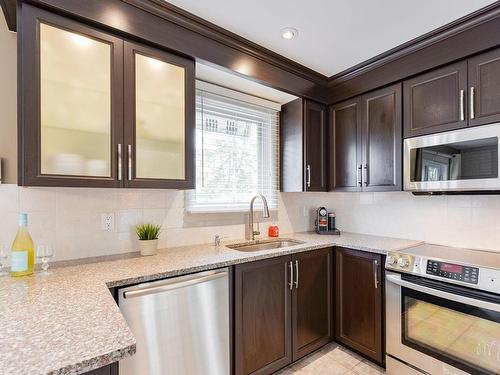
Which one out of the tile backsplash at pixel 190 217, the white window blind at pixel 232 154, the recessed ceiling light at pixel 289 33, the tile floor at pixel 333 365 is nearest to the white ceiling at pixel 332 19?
the recessed ceiling light at pixel 289 33

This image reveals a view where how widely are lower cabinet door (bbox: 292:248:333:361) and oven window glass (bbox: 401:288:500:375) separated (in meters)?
0.60

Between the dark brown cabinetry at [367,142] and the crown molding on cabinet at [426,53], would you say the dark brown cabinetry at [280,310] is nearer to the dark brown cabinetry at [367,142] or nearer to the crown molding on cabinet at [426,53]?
the dark brown cabinetry at [367,142]

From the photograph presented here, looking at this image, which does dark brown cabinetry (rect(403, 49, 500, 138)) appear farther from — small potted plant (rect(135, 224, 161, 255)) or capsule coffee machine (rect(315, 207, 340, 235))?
small potted plant (rect(135, 224, 161, 255))

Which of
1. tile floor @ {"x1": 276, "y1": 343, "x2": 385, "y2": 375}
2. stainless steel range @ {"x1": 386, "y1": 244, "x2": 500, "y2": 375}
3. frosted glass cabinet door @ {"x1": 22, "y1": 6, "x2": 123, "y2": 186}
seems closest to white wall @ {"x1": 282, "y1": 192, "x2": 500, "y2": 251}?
stainless steel range @ {"x1": 386, "y1": 244, "x2": 500, "y2": 375}

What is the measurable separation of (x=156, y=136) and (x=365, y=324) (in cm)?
210

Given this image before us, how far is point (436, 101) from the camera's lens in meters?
1.96

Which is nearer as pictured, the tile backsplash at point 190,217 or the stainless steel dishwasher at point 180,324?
the stainless steel dishwasher at point 180,324

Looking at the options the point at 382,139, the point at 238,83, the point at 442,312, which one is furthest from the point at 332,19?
the point at 442,312

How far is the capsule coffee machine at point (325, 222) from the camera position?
114 inches

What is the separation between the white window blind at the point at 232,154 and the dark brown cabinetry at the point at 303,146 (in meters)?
0.12

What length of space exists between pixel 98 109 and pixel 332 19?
1.52 m

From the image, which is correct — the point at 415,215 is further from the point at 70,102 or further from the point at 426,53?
the point at 70,102

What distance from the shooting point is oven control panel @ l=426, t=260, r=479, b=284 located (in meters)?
1.55

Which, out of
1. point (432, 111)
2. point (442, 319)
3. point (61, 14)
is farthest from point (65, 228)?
point (432, 111)
